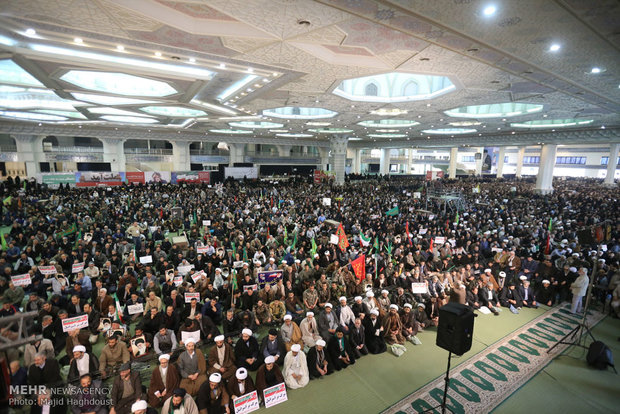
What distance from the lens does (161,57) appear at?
8.02 metres

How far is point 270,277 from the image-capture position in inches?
315

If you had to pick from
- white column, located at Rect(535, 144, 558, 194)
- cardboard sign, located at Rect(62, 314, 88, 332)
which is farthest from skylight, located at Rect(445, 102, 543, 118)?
cardboard sign, located at Rect(62, 314, 88, 332)

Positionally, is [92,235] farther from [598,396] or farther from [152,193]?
[598,396]

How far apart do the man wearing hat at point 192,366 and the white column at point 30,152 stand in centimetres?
2928

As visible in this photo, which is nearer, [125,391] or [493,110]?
[125,391]

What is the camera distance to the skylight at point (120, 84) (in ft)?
36.2

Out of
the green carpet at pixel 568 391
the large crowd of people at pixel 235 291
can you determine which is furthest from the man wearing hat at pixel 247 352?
the green carpet at pixel 568 391

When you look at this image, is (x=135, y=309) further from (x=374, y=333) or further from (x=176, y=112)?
(x=176, y=112)

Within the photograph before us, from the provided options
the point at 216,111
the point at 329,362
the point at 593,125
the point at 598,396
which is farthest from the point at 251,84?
the point at 593,125

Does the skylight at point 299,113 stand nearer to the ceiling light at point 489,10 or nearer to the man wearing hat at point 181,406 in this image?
the ceiling light at point 489,10

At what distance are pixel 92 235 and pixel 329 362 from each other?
11260mm

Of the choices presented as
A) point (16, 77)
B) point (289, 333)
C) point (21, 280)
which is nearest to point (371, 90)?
point (289, 333)

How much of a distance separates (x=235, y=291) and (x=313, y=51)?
6.87 meters

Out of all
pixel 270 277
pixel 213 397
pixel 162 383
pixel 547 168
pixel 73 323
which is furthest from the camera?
pixel 547 168
